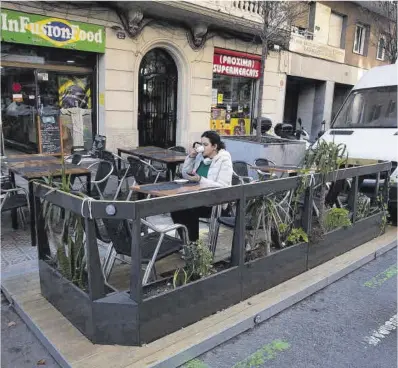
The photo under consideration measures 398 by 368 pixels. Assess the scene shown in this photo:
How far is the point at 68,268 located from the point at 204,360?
3.93 feet

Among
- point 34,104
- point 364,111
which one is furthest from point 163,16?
point 364,111

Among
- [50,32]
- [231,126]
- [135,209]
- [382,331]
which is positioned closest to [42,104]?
[50,32]

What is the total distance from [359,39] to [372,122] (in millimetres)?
13076

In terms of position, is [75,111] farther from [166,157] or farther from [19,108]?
[166,157]

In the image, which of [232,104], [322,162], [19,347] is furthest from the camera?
[232,104]

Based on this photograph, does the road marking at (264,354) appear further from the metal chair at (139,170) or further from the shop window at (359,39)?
the shop window at (359,39)

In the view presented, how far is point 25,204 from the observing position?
4656 millimetres

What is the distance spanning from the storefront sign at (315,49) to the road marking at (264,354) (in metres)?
12.7

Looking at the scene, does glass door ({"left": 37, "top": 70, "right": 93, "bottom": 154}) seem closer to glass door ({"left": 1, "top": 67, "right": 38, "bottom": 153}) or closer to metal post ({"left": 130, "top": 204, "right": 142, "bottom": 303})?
glass door ({"left": 1, "top": 67, "right": 38, "bottom": 153})

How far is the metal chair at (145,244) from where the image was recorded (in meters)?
2.84

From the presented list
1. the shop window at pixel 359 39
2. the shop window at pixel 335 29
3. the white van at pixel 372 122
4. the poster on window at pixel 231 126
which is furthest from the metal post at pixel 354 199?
the shop window at pixel 359 39

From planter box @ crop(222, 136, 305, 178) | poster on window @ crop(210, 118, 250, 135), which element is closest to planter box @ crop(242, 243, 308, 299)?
planter box @ crop(222, 136, 305, 178)

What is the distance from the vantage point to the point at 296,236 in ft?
12.4

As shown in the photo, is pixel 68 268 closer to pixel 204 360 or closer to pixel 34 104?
pixel 204 360
